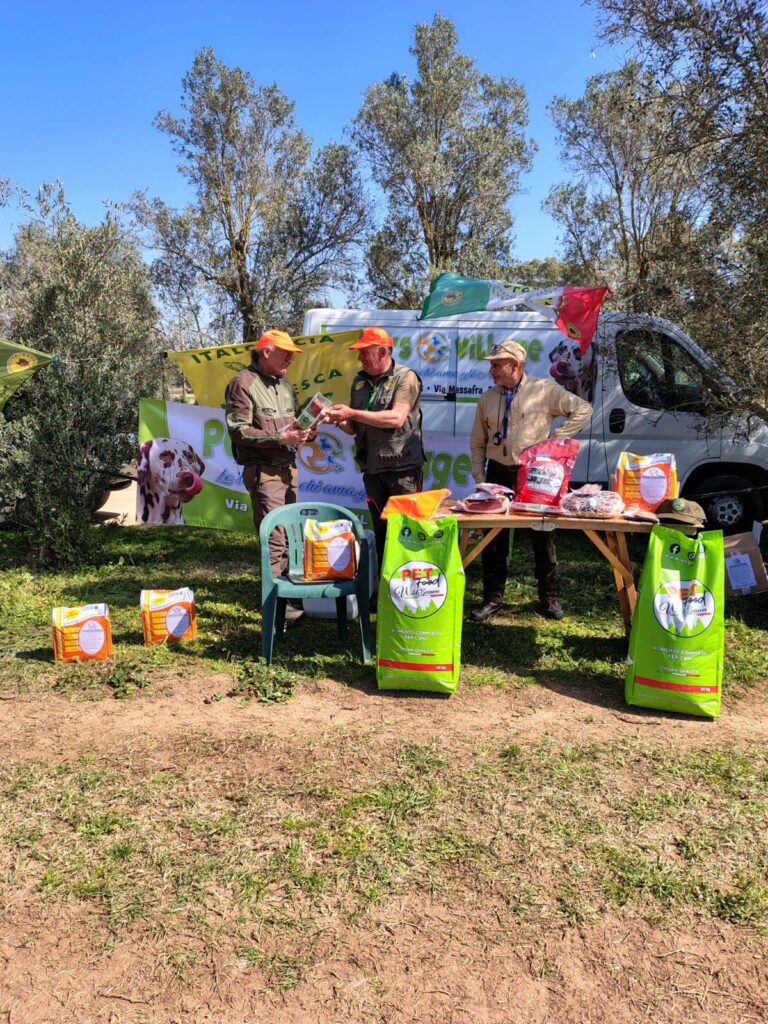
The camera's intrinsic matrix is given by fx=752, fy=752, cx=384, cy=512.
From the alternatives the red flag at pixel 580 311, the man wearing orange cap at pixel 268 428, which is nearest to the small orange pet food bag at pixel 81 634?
the man wearing orange cap at pixel 268 428

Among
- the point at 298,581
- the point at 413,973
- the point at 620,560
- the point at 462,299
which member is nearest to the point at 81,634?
the point at 298,581

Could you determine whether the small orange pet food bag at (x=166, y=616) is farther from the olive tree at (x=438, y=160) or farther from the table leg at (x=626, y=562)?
the olive tree at (x=438, y=160)

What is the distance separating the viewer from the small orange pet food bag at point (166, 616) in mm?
4531

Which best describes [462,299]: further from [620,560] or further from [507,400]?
[620,560]

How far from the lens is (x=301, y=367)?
6793 mm

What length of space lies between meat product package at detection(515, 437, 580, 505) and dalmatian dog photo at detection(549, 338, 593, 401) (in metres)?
2.64

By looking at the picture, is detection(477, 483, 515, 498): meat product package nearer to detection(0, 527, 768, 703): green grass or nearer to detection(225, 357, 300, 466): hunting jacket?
detection(0, 527, 768, 703): green grass

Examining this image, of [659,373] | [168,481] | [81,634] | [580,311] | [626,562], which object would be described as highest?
[580,311]

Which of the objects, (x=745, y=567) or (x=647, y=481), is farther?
(x=745, y=567)

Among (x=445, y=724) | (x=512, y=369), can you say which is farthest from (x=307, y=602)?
(x=512, y=369)

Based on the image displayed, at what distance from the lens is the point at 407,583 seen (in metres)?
3.81

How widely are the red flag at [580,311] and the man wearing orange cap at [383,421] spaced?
1945mm

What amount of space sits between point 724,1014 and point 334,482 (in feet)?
17.8

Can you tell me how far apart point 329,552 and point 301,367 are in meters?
3.04
